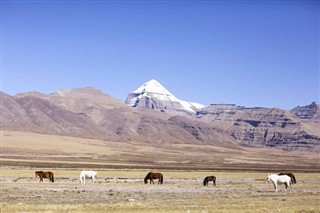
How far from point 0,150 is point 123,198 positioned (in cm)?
15641

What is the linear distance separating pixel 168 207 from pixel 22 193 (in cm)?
1279

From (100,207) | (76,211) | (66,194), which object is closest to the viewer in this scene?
(76,211)

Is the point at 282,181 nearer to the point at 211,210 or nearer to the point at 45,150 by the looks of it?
the point at 211,210

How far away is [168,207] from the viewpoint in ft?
84.4

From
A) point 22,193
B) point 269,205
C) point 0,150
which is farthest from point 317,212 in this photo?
point 0,150

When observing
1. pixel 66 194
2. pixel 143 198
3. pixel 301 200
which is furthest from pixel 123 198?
pixel 301 200

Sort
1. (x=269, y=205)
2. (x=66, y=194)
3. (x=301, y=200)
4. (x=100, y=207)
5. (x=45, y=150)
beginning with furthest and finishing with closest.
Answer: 1. (x=45, y=150)
2. (x=66, y=194)
3. (x=301, y=200)
4. (x=269, y=205)
5. (x=100, y=207)

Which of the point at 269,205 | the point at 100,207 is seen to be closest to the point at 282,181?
the point at 269,205

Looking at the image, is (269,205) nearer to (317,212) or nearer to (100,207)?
(317,212)

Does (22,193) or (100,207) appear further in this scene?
(22,193)

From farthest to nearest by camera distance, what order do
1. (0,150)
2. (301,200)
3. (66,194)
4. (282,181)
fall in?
(0,150), (282,181), (66,194), (301,200)

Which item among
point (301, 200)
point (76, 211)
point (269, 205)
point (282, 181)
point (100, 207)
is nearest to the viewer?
point (76, 211)

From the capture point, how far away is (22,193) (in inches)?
1340

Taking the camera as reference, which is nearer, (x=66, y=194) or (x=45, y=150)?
(x=66, y=194)
